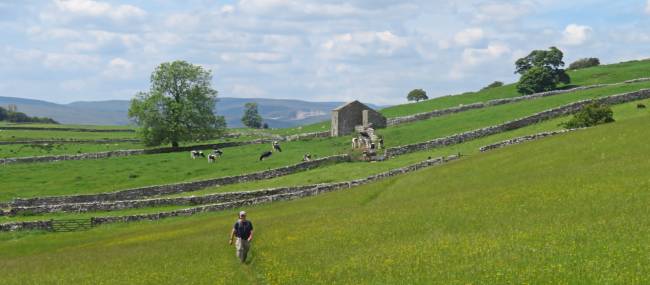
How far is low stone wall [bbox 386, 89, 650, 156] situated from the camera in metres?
68.2

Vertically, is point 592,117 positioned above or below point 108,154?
above

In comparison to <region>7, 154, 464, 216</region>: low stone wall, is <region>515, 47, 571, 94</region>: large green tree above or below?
above

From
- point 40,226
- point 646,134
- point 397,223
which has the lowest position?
point 40,226

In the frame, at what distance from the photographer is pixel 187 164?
270ft

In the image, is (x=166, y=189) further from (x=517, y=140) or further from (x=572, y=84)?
(x=572, y=84)

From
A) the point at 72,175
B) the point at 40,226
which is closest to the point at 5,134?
the point at 72,175

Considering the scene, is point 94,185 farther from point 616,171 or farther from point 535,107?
point 616,171

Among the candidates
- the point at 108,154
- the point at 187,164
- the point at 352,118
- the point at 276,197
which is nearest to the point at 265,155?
the point at 187,164

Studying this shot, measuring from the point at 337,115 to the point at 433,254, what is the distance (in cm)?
6818

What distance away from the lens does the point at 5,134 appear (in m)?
132

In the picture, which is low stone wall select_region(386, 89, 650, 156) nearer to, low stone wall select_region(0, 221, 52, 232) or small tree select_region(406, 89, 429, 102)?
low stone wall select_region(0, 221, 52, 232)

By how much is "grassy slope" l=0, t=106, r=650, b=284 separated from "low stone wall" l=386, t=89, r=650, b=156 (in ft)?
62.5

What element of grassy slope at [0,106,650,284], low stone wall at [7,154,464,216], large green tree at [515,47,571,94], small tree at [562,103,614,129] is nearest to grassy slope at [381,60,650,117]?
large green tree at [515,47,571,94]

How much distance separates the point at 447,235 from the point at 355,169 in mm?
36070
